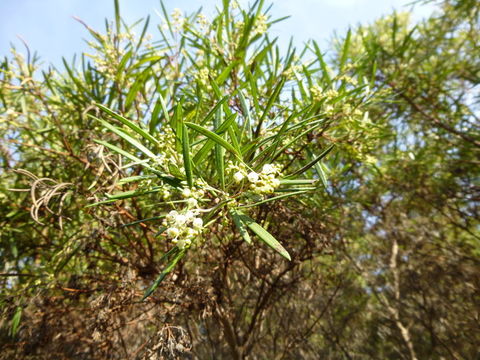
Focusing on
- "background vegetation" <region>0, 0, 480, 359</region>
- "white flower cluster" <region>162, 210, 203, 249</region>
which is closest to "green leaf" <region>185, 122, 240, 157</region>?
"background vegetation" <region>0, 0, 480, 359</region>

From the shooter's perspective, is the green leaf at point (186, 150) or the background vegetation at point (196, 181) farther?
the background vegetation at point (196, 181)

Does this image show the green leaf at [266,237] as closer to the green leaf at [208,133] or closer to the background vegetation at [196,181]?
the background vegetation at [196,181]

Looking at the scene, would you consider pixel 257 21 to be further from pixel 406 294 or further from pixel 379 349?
pixel 379 349

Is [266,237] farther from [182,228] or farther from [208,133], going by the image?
[208,133]

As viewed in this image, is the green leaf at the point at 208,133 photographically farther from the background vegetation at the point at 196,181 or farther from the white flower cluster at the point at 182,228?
the white flower cluster at the point at 182,228

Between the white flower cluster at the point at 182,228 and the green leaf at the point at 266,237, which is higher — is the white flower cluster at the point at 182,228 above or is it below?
above

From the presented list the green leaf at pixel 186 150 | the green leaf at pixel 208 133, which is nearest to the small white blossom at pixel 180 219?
the green leaf at pixel 186 150

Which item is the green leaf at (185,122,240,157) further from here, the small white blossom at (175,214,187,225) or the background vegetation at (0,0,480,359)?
the small white blossom at (175,214,187,225)

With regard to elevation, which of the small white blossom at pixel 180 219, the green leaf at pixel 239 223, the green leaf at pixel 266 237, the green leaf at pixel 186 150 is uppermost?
the green leaf at pixel 186 150

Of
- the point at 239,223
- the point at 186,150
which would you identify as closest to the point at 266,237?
the point at 239,223
